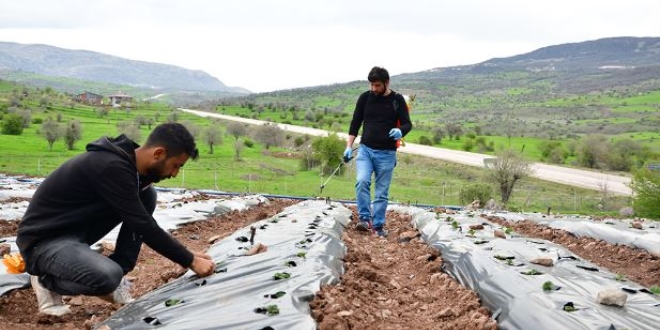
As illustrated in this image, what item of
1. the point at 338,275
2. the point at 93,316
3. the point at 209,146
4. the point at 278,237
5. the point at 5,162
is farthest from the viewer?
the point at 209,146

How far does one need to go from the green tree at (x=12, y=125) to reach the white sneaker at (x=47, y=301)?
164ft

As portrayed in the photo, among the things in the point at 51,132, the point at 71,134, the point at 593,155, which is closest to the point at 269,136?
the point at 71,134

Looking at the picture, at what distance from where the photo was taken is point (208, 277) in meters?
4.08

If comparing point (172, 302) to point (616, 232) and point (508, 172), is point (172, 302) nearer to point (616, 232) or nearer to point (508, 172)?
point (616, 232)

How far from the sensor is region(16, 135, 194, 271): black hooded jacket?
352 cm

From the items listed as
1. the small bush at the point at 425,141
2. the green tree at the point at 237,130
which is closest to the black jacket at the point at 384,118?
the small bush at the point at 425,141

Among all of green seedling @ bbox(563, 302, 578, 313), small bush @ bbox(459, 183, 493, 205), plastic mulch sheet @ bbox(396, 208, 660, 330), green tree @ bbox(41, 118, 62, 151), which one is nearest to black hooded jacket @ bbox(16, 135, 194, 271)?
plastic mulch sheet @ bbox(396, 208, 660, 330)

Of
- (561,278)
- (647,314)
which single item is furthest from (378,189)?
(647,314)

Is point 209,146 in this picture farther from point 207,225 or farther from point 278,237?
point 278,237

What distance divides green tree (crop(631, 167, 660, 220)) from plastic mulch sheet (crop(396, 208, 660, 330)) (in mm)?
15315

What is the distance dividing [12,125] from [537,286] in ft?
170

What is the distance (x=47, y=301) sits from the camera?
389 cm

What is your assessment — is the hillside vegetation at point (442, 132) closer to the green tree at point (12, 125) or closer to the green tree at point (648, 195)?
the green tree at point (12, 125)

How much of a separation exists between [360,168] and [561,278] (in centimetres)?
368
